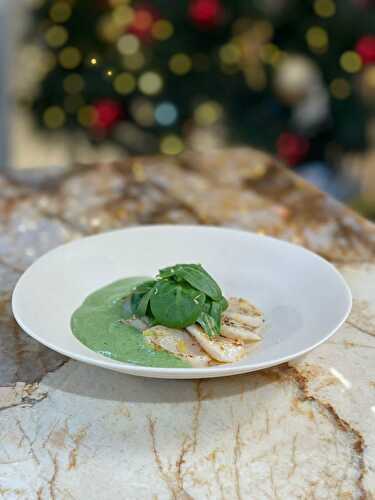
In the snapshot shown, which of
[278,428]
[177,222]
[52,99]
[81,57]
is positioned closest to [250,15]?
[81,57]

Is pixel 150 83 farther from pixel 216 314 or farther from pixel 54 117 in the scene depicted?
pixel 216 314

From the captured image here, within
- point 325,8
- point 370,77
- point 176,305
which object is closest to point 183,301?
point 176,305

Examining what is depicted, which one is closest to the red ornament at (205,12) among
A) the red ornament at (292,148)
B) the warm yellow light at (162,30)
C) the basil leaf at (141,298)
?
the warm yellow light at (162,30)

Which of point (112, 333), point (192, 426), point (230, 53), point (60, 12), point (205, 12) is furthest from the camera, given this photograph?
point (230, 53)

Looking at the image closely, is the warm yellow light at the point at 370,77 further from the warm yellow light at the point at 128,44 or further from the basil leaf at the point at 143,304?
the basil leaf at the point at 143,304

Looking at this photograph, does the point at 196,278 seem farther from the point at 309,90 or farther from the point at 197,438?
the point at 309,90
